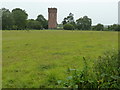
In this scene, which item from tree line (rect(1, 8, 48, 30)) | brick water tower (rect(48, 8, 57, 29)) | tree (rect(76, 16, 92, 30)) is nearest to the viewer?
tree line (rect(1, 8, 48, 30))

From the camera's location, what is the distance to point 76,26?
291 ft

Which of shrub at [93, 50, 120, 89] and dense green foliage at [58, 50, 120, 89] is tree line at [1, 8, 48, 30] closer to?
shrub at [93, 50, 120, 89]

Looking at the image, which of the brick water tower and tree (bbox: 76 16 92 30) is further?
the brick water tower

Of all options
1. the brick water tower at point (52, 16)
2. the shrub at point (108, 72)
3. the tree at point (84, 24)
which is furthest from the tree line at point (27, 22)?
the shrub at point (108, 72)

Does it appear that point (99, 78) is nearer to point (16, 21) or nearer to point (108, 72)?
point (108, 72)

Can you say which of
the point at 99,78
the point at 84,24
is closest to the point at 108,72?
the point at 99,78

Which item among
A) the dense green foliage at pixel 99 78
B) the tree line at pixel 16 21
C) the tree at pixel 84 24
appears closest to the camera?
the dense green foliage at pixel 99 78

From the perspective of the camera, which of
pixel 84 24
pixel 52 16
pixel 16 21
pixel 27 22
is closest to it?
pixel 16 21

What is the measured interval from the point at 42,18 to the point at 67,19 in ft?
55.4

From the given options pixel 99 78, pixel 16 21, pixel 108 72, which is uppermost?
pixel 16 21

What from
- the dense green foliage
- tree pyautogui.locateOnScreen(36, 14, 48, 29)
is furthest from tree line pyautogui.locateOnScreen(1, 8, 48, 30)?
the dense green foliage

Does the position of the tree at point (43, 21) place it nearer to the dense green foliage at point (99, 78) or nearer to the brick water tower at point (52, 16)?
the brick water tower at point (52, 16)

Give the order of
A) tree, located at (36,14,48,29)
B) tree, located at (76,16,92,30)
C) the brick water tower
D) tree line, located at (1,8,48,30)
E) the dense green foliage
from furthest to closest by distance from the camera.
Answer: the brick water tower → tree, located at (36,14,48,29) → tree, located at (76,16,92,30) → tree line, located at (1,8,48,30) → the dense green foliage

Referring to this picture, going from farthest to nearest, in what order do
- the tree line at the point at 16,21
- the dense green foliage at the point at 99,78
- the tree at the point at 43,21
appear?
the tree at the point at 43,21 → the tree line at the point at 16,21 → the dense green foliage at the point at 99,78
